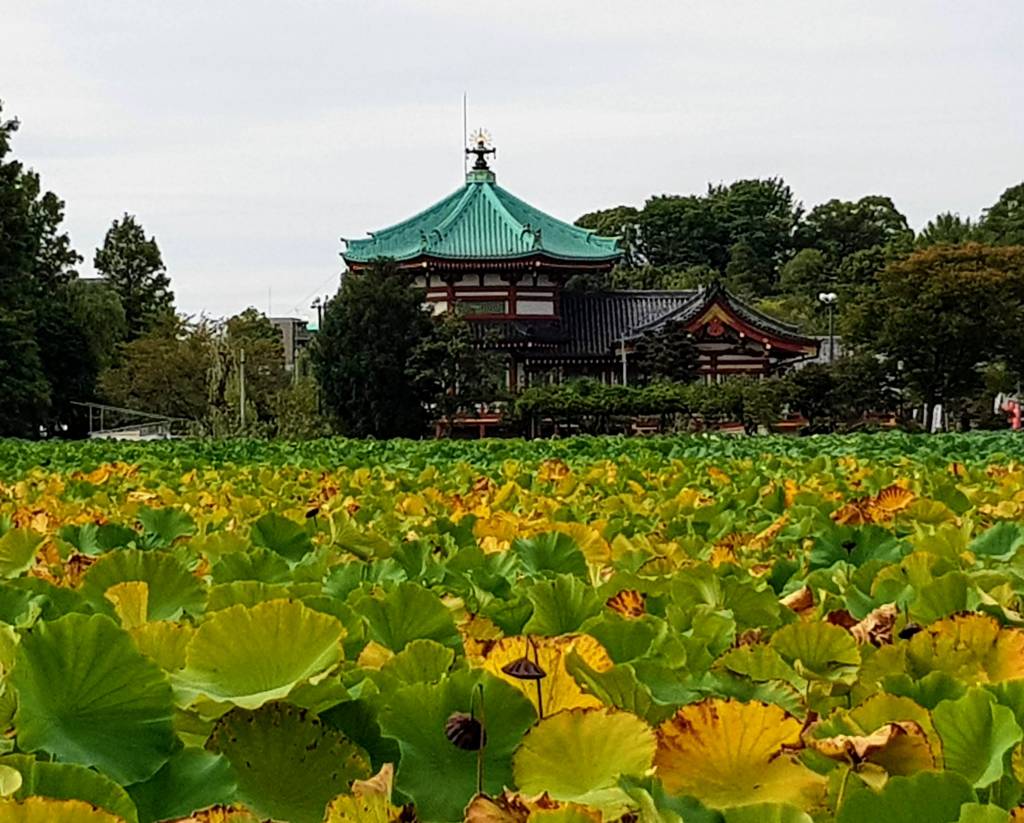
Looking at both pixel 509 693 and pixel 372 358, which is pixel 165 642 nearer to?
pixel 509 693

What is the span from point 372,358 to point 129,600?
1892 centimetres

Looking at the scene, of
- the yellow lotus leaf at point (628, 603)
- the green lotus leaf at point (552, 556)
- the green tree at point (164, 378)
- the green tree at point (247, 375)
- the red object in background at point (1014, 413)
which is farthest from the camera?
the green tree at point (164, 378)

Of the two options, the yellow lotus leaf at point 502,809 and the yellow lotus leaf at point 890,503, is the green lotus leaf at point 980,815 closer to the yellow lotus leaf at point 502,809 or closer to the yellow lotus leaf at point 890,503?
the yellow lotus leaf at point 502,809

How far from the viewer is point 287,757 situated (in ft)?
1.91

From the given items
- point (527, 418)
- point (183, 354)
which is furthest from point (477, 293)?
point (183, 354)

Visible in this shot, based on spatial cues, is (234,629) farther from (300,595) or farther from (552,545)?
(552,545)

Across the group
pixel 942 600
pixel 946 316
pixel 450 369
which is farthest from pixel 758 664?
pixel 946 316

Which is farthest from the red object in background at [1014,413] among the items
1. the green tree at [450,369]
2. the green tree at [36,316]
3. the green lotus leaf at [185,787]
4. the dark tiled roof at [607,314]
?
the green lotus leaf at [185,787]

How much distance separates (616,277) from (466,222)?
2126 centimetres

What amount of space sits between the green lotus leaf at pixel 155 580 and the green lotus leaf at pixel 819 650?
0.42m

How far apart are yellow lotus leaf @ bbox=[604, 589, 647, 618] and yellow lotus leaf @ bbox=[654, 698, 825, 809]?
0.45 m

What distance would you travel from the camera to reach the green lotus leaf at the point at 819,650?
77cm

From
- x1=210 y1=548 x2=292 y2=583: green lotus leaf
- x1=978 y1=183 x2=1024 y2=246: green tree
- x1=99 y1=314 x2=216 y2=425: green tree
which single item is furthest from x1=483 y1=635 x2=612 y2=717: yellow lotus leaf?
x1=978 y1=183 x2=1024 y2=246: green tree

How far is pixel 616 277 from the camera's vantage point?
47.6m
